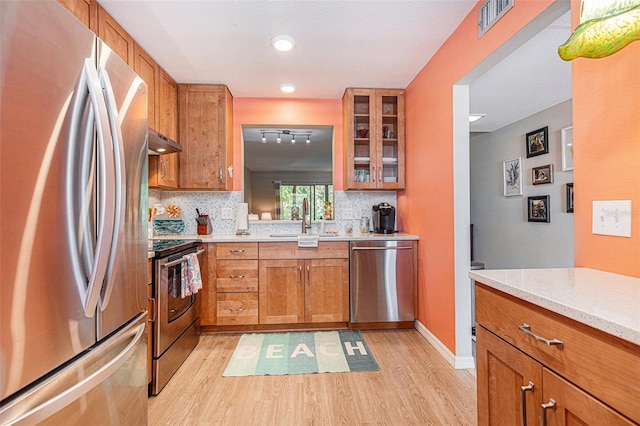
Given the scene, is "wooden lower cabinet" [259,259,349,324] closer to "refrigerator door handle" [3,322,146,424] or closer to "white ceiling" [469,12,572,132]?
"refrigerator door handle" [3,322,146,424]

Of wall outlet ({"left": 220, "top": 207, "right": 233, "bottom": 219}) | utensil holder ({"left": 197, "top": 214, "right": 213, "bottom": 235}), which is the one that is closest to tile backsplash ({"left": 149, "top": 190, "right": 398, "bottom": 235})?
wall outlet ({"left": 220, "top": 207, "right": 233, "bottom": 219})

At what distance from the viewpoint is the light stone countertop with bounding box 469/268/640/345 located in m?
0.66

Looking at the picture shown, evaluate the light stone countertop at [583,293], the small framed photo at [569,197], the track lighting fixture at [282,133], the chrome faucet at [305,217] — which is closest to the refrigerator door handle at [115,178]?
the light stone countertop at [583,293]

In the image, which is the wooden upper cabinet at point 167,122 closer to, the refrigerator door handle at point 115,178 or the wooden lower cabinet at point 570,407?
the refrigerator door handle at point 115,178

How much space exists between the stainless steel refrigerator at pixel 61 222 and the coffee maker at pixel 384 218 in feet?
8.28

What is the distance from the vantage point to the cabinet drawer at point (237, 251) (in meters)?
2.81

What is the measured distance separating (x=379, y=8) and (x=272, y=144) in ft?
6.87

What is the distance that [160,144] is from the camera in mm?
2389

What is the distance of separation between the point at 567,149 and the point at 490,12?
7.31 feet

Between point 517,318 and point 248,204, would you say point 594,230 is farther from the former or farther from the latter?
point 248,204

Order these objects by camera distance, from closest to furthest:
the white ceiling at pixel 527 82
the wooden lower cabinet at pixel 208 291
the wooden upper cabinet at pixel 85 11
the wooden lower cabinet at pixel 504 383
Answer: the wooden lower cabinet at pixel 504 383 < the wooden upper cabinet at pixel 85 11 < the white ceiling at pixel 527 82 < the wooden lower cabinet at pixel 208 291

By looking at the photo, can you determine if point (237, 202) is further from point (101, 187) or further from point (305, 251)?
point (101, 187)

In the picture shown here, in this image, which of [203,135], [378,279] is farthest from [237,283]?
[203,135]

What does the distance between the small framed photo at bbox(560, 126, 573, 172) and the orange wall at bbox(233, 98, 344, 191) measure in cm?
240
